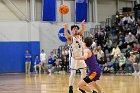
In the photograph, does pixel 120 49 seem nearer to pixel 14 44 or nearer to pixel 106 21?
pixel 106 21

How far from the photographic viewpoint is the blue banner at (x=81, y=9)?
30666mm

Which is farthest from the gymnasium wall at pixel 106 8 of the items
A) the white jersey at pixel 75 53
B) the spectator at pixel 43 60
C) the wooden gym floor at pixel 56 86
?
the white jersey at pixel 75 53

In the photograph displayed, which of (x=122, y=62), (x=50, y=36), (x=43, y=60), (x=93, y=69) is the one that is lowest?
(x=43, y=60)

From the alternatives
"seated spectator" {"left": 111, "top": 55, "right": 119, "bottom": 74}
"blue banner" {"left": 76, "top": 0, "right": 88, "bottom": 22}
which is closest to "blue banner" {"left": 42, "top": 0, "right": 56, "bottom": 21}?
"blue banner" {"left": 76, "top": 0, "right": 88, "bottom": 22}

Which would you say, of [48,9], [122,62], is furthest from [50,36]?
[122,62]

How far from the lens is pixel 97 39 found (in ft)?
88.5

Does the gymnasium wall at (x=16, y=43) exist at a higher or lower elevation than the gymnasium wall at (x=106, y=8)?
lower

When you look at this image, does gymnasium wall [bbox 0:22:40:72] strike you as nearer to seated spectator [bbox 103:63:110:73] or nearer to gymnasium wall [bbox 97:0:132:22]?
gymnasium wall [bbox 97:0:132:22]

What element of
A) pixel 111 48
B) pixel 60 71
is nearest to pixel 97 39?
pixel 111 48

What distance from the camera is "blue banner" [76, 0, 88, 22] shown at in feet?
101

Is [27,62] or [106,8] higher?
[106,8]

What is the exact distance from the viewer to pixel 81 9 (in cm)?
3077

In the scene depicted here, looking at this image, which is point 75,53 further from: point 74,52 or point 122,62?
point 122,62

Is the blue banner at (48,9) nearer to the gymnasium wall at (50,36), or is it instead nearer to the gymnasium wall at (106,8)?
the gymnasium wall at (50,36)
